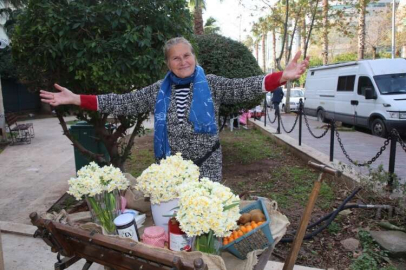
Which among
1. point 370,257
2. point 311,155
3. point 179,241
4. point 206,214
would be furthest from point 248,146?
point 206,214

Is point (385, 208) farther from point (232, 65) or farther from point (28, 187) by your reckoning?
point (28, 187)

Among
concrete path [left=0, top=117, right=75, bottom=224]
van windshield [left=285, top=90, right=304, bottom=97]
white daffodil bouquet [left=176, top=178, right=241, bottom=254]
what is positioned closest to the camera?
white daffodil bouquet [left=176, top=178, right=241, bottom=254]

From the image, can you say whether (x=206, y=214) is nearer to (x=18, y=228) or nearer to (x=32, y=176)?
(x=18, y=228)

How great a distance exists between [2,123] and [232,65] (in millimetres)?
8601

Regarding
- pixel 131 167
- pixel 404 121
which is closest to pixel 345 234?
pixel 131 167

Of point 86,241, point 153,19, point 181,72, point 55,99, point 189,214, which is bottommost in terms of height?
point 86,241

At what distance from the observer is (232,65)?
6449 mm

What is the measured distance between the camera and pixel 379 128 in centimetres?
1052

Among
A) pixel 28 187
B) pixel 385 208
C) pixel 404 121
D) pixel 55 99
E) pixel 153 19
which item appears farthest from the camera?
pixel 404 121

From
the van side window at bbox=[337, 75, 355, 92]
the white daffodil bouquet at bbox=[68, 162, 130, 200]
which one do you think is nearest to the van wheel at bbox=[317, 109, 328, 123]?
the van side window at bbox=[337, 75, 355, 92]

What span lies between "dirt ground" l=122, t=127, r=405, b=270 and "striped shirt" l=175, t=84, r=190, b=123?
1.86 feet

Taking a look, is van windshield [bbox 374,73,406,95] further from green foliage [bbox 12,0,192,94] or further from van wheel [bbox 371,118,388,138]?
green foliage [bbox 12,0,192,94]

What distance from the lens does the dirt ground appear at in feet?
11.6

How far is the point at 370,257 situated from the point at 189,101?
2459 millimetres
